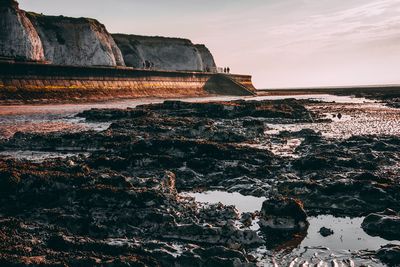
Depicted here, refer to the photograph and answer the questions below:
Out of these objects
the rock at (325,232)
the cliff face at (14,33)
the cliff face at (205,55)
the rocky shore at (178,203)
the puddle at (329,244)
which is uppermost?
the cliff face at (205,55)

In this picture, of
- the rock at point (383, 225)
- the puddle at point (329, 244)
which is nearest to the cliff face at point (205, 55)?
the puddle at point (329, 244)

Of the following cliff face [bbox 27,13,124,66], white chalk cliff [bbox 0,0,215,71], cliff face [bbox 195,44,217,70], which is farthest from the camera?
cliff face [bbox 195,44,217,70]

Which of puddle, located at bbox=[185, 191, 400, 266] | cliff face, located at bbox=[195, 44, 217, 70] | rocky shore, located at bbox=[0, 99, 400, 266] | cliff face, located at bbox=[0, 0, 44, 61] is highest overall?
cliff face, located at bbox=[195, 44, 217, 70]

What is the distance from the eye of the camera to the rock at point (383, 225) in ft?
27.5

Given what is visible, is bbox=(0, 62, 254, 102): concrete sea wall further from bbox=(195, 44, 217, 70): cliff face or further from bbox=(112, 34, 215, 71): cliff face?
bbox=(195, 44, 217, 70): cliff face

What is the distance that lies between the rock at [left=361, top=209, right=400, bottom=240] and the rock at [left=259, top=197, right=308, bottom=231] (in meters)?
1.35

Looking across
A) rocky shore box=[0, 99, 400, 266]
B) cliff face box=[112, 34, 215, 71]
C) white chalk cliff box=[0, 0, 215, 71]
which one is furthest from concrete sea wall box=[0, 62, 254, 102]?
rocky shore box=[0, 99, 400, 266]

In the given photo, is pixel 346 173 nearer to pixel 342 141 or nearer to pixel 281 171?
pixel 281 171

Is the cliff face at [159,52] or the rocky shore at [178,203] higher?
the cliff face at [159,52]

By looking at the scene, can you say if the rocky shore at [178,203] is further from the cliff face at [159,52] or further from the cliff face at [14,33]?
the cliff face at [159,52]

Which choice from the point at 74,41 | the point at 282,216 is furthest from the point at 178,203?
the point at 74,41

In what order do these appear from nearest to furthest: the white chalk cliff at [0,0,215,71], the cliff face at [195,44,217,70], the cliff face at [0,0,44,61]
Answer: the cliff face at [0,0,44,61] < the white chalk cliff at [0,0,215,71] < the cliff face at [195,44,217,70]

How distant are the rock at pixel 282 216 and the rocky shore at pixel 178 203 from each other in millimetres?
22

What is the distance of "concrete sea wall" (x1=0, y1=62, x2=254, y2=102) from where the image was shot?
41875 mm
